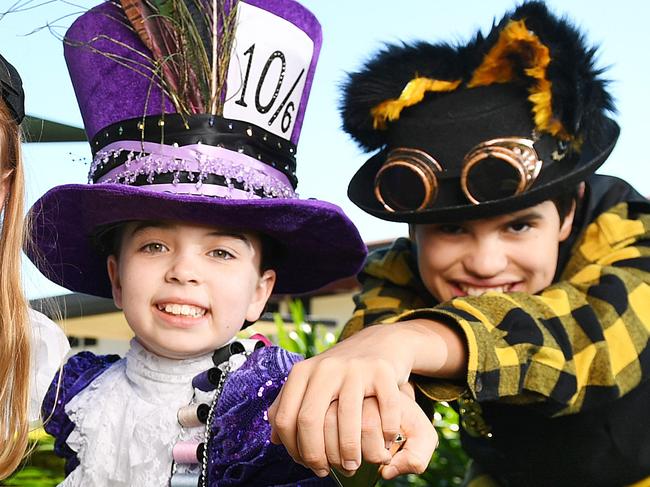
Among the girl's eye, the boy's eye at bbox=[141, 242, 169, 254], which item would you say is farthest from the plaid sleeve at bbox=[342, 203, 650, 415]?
the boy's eye at bbox=[141, 242, 169, 254]

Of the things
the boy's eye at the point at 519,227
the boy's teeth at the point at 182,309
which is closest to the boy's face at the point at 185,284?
the boy's teeth at the point at 182,309

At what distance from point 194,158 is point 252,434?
555mm

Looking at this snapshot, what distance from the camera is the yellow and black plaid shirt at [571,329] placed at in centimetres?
159

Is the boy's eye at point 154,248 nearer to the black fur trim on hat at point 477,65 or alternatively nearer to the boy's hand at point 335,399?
the black fur trim on hat at point 477,65

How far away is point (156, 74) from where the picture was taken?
1.95m

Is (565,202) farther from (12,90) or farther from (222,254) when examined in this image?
(12,90)

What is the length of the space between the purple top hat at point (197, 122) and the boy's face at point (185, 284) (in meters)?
0.05

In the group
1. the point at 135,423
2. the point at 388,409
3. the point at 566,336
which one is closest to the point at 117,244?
the point at 135,423

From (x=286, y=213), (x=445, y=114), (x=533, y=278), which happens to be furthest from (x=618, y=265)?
(x=286, y=213)

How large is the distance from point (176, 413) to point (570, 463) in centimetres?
95

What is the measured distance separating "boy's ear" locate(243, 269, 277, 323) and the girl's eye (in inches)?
5.1

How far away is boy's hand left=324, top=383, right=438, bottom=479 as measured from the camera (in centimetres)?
116

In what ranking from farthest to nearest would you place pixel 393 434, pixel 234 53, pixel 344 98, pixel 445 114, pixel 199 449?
pixel 344 98, pixel 445 114, pixel 234 53, pixel 199 449, pixel 393 434

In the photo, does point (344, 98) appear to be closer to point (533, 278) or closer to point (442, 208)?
point (442, 208)
